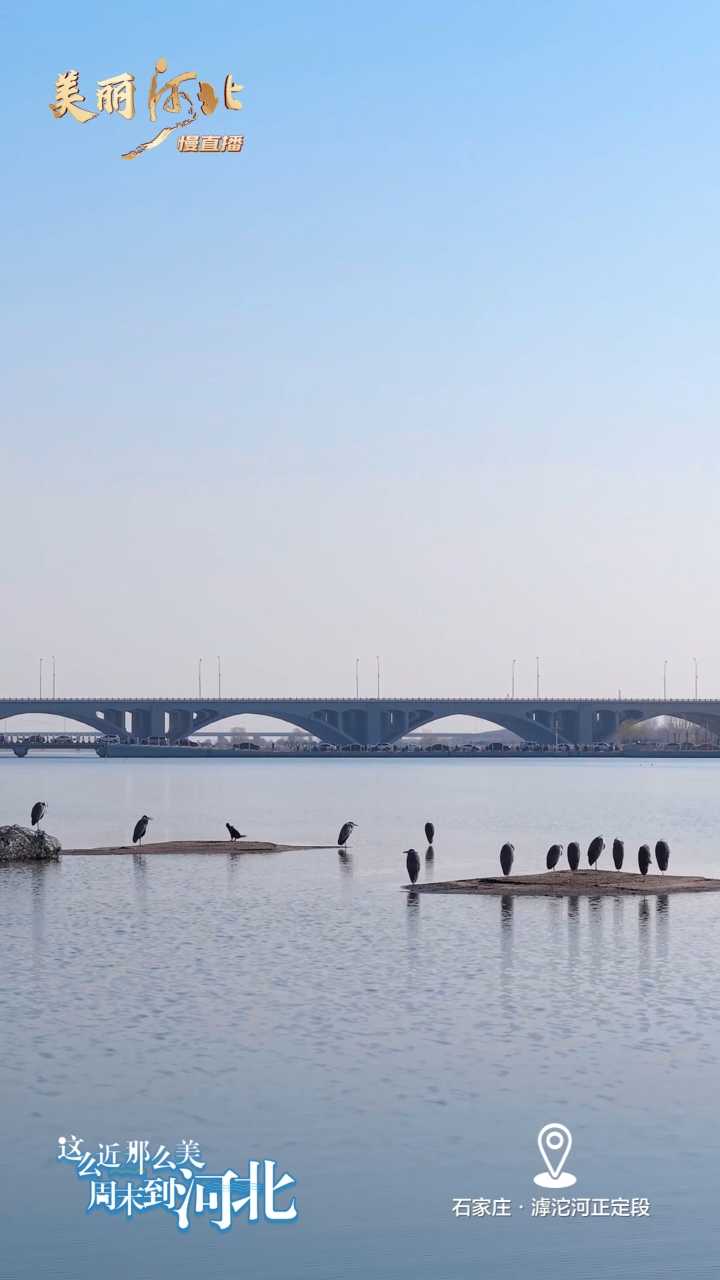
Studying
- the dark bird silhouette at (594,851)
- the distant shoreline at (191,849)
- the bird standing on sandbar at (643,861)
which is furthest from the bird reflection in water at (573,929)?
the distant shoreline at (191,849)

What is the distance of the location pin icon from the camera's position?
16969 mm

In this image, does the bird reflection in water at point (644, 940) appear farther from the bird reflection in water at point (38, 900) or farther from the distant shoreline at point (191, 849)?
the distant shoreline at point (191, 849)

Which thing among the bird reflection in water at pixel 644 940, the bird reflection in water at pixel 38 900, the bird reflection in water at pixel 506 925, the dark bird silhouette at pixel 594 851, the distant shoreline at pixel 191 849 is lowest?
the bird reflection in water at pixel 644 940

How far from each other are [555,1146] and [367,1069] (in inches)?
163

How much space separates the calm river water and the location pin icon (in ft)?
0.57

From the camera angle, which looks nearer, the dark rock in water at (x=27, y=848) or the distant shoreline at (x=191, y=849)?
the dark rock in water at (x=27, y=848)

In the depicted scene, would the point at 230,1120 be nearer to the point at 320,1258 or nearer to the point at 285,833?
the point at 320,1258

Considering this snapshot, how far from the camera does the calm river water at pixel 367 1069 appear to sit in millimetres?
15000

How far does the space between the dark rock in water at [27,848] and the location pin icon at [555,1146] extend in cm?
3971

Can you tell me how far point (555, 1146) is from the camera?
17.6m

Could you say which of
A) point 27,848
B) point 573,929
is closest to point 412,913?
point 573,929

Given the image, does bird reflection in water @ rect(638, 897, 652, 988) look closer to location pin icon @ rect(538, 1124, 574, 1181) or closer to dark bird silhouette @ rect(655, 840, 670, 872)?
dark bird silhouette @ rect(655, 840, 670, 872)

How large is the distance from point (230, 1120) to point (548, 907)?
24.6 meters

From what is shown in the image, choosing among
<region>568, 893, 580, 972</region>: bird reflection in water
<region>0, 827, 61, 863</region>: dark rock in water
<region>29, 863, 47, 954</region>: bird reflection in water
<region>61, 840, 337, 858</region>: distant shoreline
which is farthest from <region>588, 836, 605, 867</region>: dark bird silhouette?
<region>0, 827, 61, 863</region>: dark rock in water
